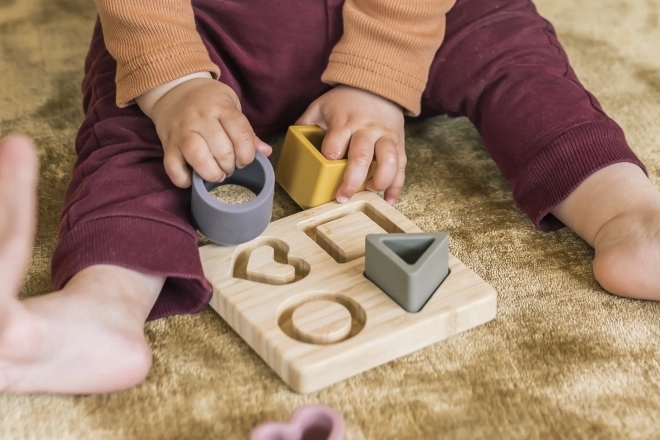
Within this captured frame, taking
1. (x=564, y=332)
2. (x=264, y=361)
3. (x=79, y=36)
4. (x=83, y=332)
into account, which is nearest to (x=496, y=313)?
(x=564, y=332)

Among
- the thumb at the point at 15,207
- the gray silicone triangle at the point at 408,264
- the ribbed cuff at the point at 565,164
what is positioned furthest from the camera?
the ribbed cuff at the point at 565,164

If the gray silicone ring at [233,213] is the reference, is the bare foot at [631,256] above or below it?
above

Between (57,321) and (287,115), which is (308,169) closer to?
(287,115)

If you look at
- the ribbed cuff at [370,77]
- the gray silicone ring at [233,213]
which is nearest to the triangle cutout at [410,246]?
the gray silicone ring at [233,213]

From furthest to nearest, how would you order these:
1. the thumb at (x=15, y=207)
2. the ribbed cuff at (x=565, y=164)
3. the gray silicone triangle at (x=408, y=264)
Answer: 1. the ribbed cuff at (x=565, y=164)
2. the gray silicone triangle at (x=408, y=264)
3. the thumb at (x=15, y=207)

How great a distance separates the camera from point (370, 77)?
2.92 feet

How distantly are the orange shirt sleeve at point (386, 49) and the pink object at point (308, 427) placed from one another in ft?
1.43

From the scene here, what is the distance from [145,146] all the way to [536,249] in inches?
16.6

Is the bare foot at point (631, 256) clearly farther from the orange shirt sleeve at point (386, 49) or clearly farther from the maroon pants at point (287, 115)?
the orange shirt sleeve at point (386, 49)

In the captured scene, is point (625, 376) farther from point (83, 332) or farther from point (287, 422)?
point (83, 332)

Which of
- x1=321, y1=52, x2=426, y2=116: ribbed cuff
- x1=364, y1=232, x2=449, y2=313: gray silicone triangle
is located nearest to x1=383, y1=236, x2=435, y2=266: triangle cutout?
x1=364, y1=232, x2=449, y2=313: gray silicone triangle

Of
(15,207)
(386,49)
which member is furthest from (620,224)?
(15,207)

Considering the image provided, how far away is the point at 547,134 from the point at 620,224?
13 cm

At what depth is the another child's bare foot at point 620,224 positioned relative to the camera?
2.34 ft
